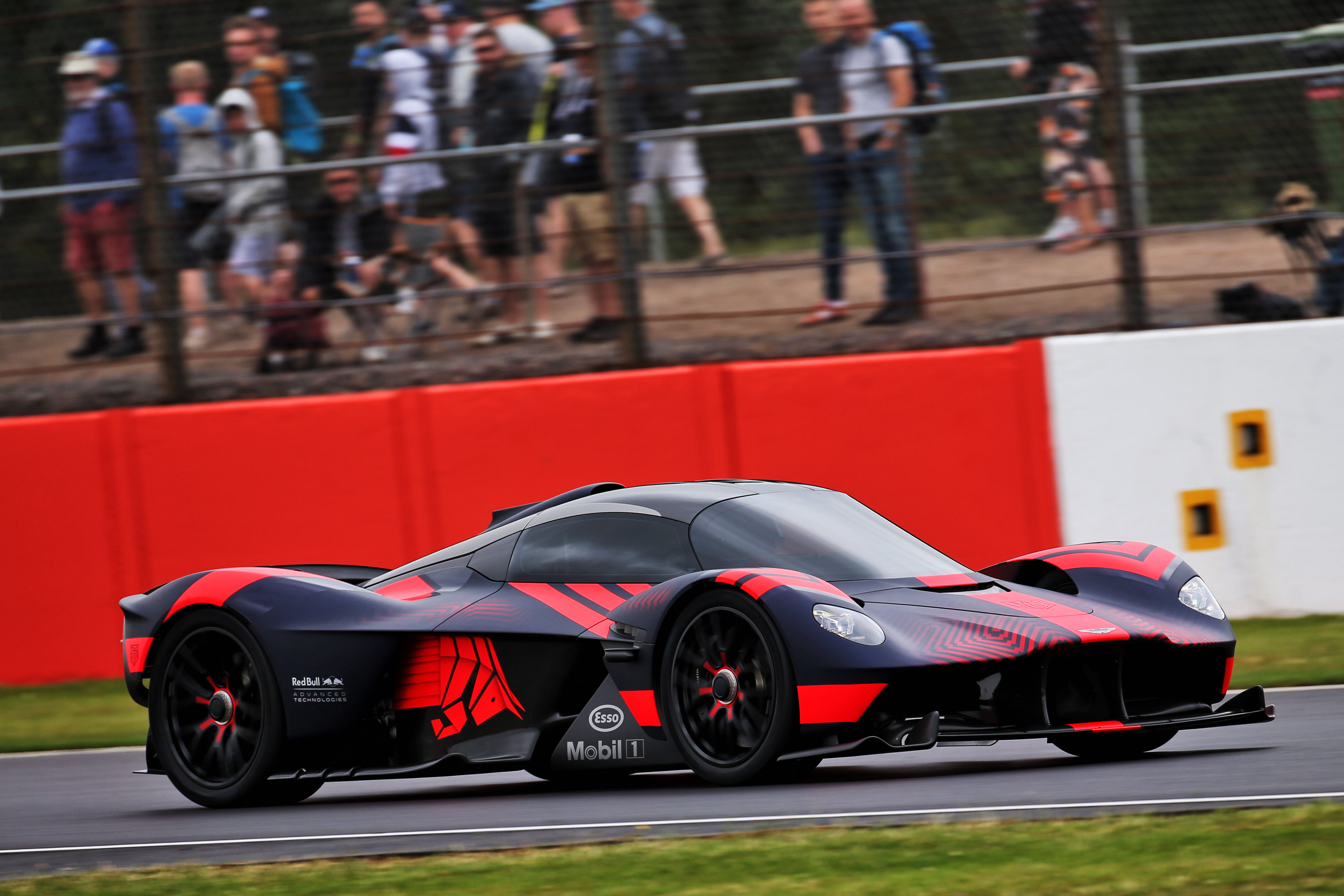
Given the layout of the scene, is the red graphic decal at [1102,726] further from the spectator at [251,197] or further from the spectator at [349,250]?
the spectator at [251,197]

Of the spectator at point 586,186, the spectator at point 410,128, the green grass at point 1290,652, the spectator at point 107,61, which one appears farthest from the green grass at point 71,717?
the green grass at point 1290,652

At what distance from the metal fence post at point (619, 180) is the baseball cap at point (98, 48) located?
305 cm

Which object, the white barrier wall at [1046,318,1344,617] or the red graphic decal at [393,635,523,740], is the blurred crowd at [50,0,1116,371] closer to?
the white barrier wall at [1046,318,1344,617]

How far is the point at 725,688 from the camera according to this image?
5723mm

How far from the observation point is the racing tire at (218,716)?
663 cm

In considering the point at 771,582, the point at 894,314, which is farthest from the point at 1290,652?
the point at 771,582

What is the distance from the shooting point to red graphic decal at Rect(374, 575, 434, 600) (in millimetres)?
6734

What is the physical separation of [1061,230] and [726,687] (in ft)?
17.0

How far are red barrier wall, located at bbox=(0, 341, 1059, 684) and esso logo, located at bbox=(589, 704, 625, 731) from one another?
408cm

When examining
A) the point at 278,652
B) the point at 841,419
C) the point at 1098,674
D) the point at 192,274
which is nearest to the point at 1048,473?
the point at 841,419

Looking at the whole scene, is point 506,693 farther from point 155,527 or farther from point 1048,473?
point 155,527

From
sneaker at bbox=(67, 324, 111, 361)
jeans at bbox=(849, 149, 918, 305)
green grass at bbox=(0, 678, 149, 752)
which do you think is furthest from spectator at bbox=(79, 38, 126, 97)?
jeans at bbox=(849, 149, 918, 305)

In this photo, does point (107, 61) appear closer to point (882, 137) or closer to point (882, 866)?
point (882, 137)

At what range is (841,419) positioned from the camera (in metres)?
9.95
